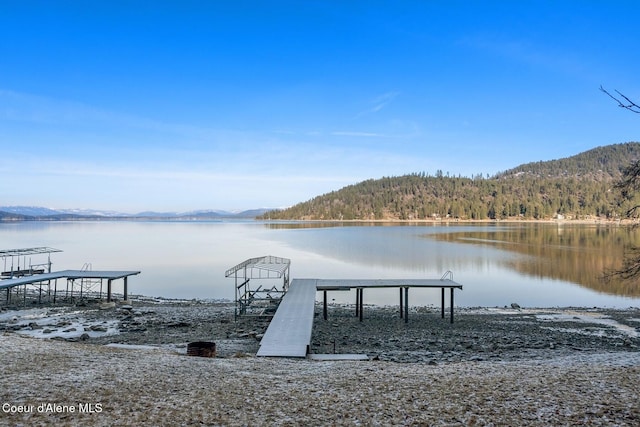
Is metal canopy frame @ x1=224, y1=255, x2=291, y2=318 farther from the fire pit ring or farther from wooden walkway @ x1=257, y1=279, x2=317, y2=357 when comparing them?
the fire pit ring

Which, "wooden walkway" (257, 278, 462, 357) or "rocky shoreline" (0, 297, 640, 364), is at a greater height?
"wooden walkway" (257, 278, 462, 357)

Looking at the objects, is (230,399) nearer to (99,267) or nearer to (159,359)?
(159,359)

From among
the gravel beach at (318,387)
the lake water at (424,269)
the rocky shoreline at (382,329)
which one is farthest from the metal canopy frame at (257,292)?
the gravel beach at (318,387)

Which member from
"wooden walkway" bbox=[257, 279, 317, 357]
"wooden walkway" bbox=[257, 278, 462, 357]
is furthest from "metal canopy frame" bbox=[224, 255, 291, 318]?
"wooden walkway" bbox=[257, 279, 317, 357]

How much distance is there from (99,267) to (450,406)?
44.4 meters

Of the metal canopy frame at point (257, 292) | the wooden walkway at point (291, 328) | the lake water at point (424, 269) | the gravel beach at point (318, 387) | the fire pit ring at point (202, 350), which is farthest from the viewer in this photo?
the lake water at point (424, 269)

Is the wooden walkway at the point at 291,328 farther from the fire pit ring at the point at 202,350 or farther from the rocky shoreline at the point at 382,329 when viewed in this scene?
the fire pit ring at the point at 202,350

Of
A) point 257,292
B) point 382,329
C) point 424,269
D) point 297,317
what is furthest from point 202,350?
point 424,269

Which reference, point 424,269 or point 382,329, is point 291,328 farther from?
point 424,269

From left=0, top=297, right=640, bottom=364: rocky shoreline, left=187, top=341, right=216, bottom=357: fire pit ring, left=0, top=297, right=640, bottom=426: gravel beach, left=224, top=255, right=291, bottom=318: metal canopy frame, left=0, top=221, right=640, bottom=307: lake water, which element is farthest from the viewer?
left=0, top=221, right=640, bottom=307: lake water

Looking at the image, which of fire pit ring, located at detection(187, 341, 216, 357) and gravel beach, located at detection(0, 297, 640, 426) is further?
fire pit ring, located at detection(187, 341, 216, 357)

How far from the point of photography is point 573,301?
29047 mm

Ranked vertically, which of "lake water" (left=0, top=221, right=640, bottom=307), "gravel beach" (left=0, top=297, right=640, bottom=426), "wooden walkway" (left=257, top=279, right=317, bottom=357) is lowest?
"lake water" (left=0, top=221, right=640, bottom=307)

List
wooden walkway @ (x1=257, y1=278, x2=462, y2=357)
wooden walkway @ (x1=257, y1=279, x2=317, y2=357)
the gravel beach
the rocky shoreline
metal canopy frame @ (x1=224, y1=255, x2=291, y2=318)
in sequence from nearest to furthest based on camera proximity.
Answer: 1. the gravel beach
2. wooden walkway @ (x1=257, y1=279, x2=317, y2=357)
3. wooden walkway @ (x1=257, y1=278, x2=462, y2=357)
4. the rocky shoreline
5. metal canopy frame @ (x1=224, y1=255, x2=291, y2=318)
